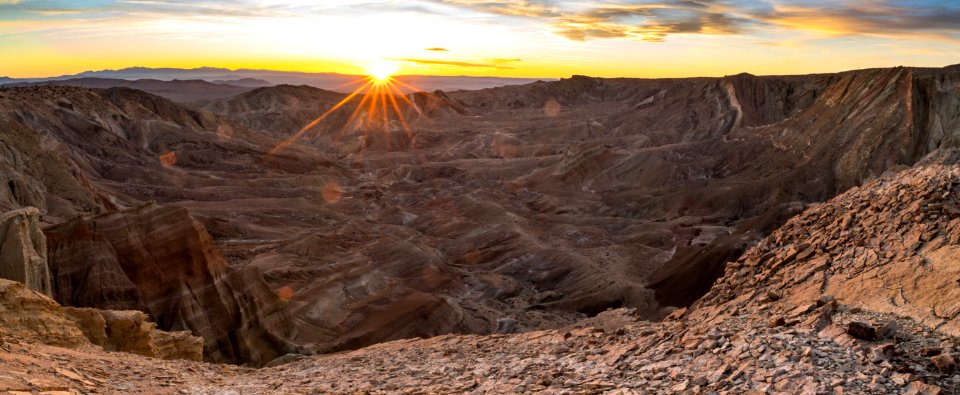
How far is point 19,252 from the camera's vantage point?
68.6 ft

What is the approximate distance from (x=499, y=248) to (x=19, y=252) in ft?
128

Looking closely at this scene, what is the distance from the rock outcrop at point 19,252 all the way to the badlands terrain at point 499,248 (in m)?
0.06

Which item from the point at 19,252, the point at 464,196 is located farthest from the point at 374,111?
the point at 19,252

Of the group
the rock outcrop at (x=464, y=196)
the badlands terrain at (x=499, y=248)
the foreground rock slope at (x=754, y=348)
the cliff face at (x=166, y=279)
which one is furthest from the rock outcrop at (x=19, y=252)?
the foreground rock slope at (x=754, y=348)

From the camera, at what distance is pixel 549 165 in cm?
9456

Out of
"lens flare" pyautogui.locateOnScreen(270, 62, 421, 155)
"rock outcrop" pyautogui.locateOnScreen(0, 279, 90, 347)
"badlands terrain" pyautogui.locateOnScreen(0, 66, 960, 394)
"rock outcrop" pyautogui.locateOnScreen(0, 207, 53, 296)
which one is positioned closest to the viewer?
"badlands terrain" pyautogui.locateOnScreen(0, 66, 960, 394)

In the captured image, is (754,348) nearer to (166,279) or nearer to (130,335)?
(130,335)

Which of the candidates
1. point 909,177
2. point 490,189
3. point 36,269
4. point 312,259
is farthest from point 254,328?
point 490,189

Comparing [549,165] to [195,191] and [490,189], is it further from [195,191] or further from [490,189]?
[195,191]

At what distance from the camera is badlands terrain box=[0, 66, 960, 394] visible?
11109mm

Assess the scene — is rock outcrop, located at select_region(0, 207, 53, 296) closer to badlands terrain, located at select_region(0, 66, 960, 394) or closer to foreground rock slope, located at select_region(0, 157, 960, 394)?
badlands terrain, located at select_region(0, 66, 960, 394)

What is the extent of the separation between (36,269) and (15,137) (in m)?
25.3

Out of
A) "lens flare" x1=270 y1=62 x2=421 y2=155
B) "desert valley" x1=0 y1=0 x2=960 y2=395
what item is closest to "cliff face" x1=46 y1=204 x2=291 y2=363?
"desert valley" x1=0 y1=0 x2=960 y2=395

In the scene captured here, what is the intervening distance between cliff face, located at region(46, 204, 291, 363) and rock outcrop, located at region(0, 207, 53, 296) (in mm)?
3912
